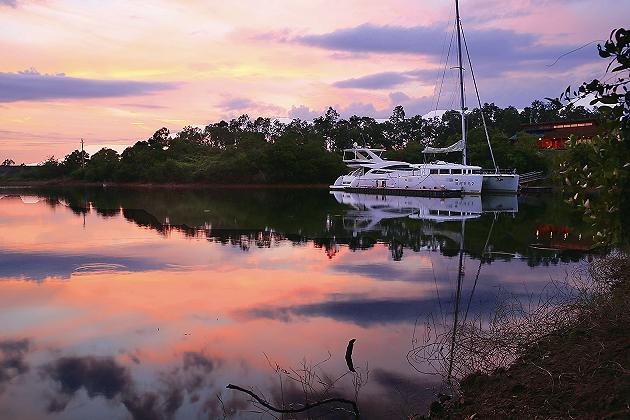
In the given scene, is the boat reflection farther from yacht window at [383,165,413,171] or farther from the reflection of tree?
yacht window at [383,165,413,171]

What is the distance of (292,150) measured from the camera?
86250mm

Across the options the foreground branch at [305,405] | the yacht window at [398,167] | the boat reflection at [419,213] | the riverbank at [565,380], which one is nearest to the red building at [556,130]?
the yacht window at [398,167]

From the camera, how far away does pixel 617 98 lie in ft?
17.5

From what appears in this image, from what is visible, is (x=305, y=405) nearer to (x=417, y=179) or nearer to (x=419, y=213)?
(x=419, y=213)

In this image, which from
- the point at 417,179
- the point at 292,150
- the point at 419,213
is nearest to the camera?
the point at 419,213

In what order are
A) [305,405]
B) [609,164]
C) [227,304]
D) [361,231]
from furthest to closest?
[361,231] < [227,304] < [305,405] < [609,164]

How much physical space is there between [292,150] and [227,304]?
242ft

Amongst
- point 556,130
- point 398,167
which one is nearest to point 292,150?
point 398,167

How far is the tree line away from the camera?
7700cm

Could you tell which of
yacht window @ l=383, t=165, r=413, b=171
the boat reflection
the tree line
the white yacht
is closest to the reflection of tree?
the boat reflection

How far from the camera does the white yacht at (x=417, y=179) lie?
2067 inches

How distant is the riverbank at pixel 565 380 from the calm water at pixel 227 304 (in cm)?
78

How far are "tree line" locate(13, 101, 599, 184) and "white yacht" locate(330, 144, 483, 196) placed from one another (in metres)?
13.0

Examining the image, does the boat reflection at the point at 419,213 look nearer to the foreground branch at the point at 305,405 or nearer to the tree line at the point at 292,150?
the foreground branch at the point at 305,405
